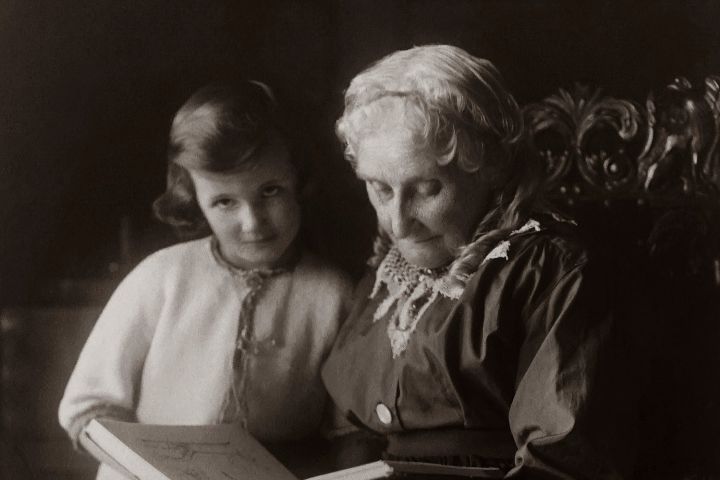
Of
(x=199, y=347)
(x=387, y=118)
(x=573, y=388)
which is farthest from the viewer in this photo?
(x=199, y=347)

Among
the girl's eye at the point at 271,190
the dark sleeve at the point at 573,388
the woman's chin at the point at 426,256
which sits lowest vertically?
the dark sleeve at the point at 573,388

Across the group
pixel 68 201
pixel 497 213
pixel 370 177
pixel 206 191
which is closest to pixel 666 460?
pixel 497 213

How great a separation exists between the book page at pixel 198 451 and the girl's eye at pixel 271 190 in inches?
11.3

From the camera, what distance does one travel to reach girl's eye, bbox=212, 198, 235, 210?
42.3 inches

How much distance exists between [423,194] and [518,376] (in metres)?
0.23

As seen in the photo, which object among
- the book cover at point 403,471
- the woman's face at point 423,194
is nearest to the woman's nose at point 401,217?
the woman's face at point 423,194

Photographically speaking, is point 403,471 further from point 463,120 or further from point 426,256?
point 463,120

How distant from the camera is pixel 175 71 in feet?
3.60

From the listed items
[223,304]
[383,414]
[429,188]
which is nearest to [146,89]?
[223,304]

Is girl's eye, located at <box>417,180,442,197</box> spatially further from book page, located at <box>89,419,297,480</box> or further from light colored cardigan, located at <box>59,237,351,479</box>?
book page, located at <box>89,419,297,480</box>

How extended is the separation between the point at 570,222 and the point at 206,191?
0.44 metres

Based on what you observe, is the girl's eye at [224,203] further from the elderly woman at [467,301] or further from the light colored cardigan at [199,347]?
the elderly woman at [467,301]

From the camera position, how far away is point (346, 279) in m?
1.10

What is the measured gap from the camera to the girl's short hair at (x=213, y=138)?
1.07 m
